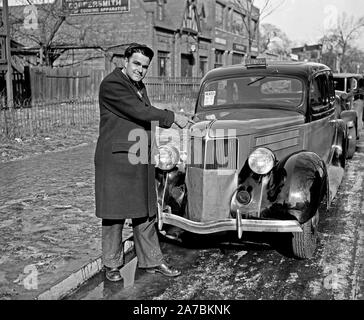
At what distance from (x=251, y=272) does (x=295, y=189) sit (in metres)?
0.89

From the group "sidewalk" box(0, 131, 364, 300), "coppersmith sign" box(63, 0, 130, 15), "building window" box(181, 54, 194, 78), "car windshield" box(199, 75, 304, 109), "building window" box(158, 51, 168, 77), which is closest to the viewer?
"sidewalk" box(0, 131, 364, 300)

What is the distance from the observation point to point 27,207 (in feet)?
20.1

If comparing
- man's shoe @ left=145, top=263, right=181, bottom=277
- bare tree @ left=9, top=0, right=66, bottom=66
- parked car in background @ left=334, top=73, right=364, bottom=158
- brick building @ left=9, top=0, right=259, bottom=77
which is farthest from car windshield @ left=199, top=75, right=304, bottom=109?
bare tree @ left=9, top=0, right=66, bottom=66

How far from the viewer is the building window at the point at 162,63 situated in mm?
28516

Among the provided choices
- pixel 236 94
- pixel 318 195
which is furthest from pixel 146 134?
pixel 236 94

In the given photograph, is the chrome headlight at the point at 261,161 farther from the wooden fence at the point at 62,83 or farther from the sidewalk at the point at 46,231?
the wooden fence at the point at 62,83

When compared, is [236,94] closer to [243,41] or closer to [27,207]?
[27,207]

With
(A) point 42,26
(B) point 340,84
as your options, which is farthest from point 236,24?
(B) point 340,84

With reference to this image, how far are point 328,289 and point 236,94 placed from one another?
294cm

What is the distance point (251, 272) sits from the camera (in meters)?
4.24

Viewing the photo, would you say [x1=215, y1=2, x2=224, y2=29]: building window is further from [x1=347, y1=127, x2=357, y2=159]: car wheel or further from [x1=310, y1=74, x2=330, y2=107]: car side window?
[x1=310, y1=74, x2=330, y2=107]: car side window

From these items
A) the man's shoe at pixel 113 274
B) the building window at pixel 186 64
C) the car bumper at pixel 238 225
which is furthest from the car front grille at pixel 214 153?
the building window at pixel 186 64

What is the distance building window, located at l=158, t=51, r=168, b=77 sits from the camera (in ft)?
93.6

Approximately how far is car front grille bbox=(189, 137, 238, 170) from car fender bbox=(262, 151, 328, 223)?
1.40 ft
